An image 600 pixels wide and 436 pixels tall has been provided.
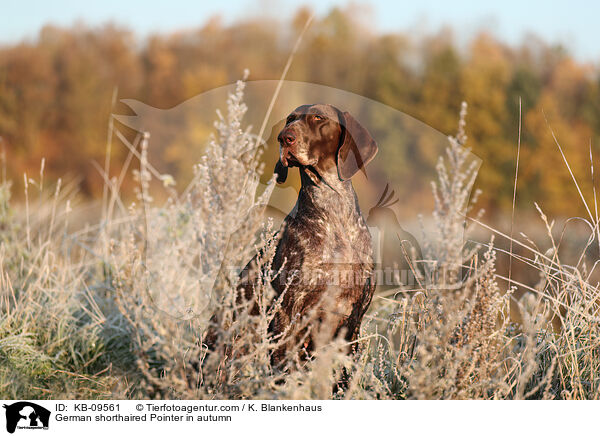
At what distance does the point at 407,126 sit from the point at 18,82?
22.4 m

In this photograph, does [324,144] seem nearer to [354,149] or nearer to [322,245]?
[354,149]

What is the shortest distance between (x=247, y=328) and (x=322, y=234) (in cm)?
65

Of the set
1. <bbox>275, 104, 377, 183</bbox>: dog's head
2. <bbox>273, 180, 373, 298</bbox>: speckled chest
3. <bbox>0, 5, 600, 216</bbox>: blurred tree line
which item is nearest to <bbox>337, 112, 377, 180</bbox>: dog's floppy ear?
<bbox>275, 104, 377, 183</bbox>: dog's head

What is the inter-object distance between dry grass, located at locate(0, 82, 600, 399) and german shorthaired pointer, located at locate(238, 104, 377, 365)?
0.14 metres

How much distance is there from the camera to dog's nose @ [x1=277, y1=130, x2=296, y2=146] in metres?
2.74

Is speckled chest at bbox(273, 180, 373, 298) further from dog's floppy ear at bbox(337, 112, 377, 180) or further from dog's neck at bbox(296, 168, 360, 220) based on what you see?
dog's floppy ear at bbox(337, 112, 377, 180)

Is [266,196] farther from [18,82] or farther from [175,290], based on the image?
[18,82]

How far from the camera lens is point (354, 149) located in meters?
2.80
